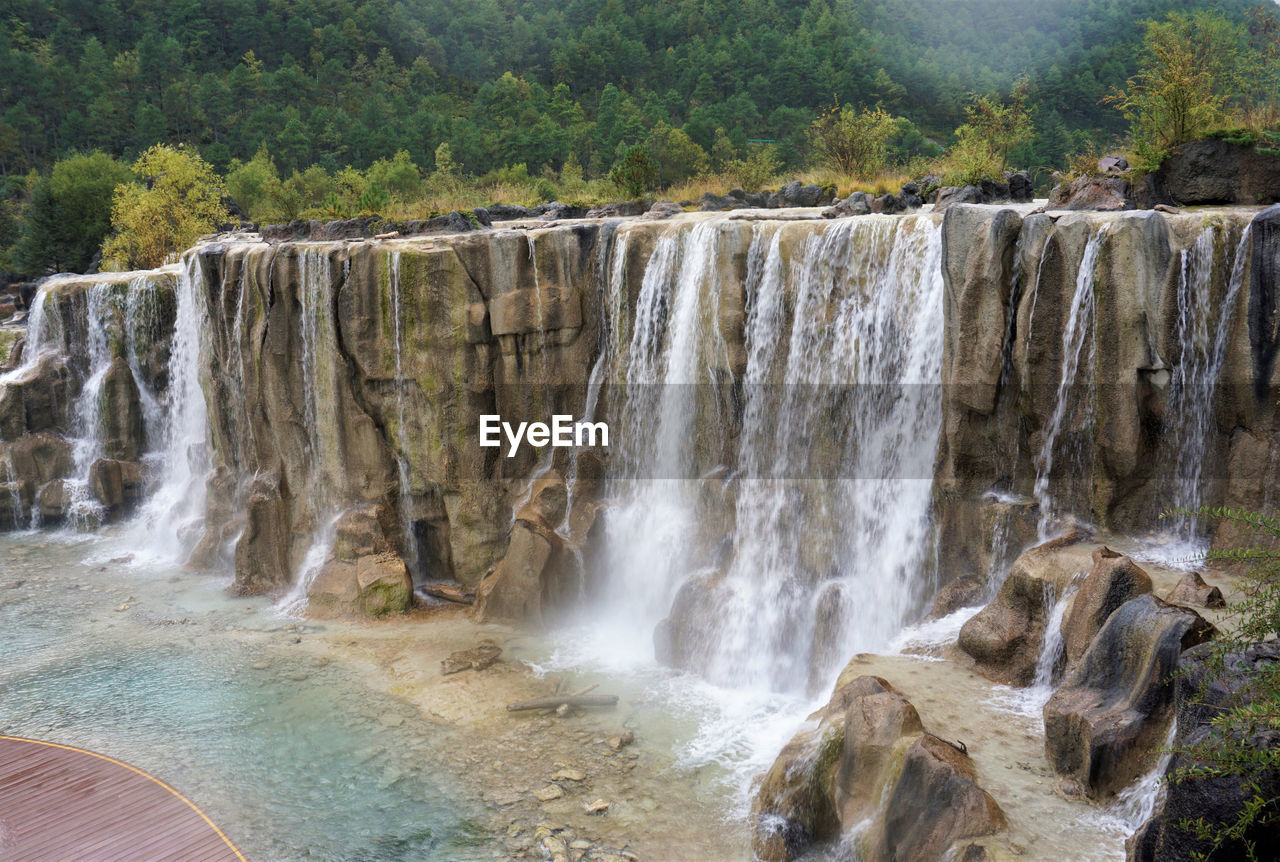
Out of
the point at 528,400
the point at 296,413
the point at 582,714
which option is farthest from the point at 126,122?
the point at 582,714

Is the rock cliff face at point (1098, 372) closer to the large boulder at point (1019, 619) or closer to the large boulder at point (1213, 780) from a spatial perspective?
the large boulder at point (1019, 619)

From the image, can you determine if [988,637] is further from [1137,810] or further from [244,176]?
[244,176]

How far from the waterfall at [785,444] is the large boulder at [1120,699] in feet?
13.3

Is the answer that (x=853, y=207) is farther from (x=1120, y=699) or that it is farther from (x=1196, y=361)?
(x=1120, y=699)

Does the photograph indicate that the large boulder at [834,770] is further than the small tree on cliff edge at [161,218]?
No

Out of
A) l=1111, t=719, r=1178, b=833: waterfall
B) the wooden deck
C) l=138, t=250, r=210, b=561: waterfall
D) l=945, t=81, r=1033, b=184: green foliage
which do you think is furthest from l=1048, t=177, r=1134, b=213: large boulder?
l=138, t=250, r=210, b=561: waterfall

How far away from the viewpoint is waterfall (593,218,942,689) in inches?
504

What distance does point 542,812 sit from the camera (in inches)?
393

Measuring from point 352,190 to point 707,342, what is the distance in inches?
1112

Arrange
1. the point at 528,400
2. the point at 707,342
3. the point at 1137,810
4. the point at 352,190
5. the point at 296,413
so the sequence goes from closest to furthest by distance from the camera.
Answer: the point at 1137,810
the point at 707,342
the point at 528,400
the point at 296,413
the point at 352,190

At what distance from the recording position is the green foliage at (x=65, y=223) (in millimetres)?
40875

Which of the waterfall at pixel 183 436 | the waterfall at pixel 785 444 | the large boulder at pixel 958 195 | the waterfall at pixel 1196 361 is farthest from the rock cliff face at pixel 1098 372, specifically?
the waterfall at pixel 183 436

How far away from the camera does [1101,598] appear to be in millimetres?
8922

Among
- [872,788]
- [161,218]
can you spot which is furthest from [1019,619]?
[161,218]
